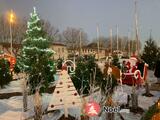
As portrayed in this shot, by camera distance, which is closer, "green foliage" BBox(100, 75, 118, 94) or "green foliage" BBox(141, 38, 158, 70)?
"green foliage" BBox(100, 75, 118, 94)

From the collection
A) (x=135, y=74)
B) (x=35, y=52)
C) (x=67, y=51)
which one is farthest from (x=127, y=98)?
(x=67, y=51)

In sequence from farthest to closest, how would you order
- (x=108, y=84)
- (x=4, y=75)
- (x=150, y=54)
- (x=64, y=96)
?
1. (x=150, y=54)
2. (x=4, y=75)
3. (x=108, y=84)
4. (x=64, y=96)

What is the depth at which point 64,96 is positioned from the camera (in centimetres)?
1230

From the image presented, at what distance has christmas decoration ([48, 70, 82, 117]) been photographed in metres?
12.2

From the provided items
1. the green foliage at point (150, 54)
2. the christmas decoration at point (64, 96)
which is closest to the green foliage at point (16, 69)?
the green foliage at point (150, 54)

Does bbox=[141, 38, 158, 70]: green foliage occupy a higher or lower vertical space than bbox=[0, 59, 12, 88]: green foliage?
higher

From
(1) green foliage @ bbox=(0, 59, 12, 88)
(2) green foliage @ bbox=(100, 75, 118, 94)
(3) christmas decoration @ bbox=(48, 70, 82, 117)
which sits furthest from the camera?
(1) green foliage @ bbox=(0, 59, 12, 88)

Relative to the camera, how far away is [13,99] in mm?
16125

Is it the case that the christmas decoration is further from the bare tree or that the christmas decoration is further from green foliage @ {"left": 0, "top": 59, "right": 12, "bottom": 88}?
the bare tree

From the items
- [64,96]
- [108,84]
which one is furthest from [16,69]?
[64,96]

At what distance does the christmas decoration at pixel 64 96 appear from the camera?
1224 centimetres

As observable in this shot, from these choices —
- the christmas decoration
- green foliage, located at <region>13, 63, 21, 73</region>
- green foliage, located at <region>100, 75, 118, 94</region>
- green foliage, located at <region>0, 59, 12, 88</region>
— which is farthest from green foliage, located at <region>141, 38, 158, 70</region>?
the christmas decoration

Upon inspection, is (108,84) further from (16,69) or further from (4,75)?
(16,69)

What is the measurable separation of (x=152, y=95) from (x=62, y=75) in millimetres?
7621
